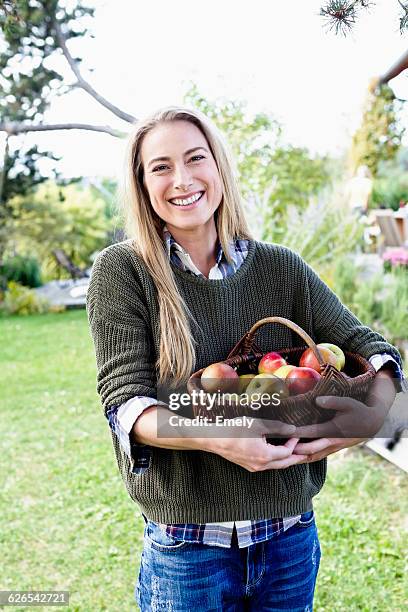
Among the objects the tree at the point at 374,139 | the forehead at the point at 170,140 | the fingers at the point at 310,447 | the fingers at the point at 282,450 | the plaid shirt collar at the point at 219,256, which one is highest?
the tree at the point at 374,139

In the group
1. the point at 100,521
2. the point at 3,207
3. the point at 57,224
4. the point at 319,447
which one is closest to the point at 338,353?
the point at 319,447

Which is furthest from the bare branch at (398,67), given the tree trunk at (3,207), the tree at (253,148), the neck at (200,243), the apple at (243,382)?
the tree trunk at (3,207)

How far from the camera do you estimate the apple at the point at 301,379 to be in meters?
1.10

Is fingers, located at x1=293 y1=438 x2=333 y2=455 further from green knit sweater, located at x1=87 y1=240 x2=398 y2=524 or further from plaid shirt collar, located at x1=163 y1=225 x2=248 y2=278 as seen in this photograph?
plaid shirt collar, located at x1=163 y1=225 x2=248 y2=278

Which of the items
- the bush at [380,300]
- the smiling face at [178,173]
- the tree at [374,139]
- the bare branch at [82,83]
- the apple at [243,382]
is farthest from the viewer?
the tree at [374,139]

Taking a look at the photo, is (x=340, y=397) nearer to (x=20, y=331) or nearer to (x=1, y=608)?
(x=1, y=608)

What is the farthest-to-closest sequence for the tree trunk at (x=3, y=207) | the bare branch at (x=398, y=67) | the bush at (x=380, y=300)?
the tree trunk at (x=3, y=207) → the bush at (x=380, y=300) → the bare branch at (x=398, y=67)

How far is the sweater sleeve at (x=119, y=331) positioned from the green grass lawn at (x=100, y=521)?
1678 mm

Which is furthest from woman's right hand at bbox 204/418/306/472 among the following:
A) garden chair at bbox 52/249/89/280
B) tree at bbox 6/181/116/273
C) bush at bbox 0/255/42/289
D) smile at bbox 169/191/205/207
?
garden chair at bbox 52/249/89/280

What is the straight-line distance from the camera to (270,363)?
3.85ft

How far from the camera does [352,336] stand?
1.32 meters

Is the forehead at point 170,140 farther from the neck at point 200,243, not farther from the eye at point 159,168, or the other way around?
the neck at point 200,243

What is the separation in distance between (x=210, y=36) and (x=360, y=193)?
7.59ft

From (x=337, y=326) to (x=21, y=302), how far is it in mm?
9323
